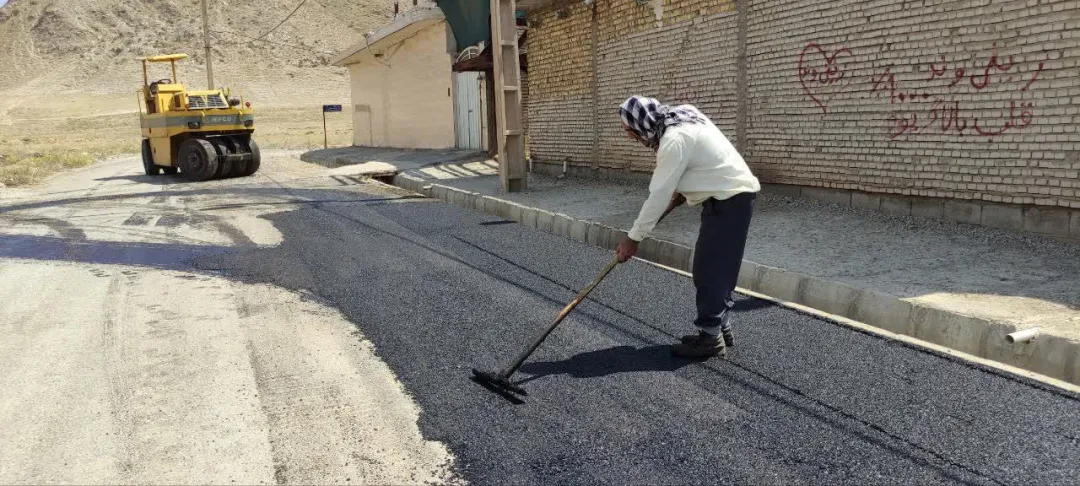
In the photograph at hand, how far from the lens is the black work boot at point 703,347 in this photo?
4.47 meters

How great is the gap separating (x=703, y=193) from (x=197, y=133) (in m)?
16.7

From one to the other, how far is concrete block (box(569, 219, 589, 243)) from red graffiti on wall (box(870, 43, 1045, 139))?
3.25 metres

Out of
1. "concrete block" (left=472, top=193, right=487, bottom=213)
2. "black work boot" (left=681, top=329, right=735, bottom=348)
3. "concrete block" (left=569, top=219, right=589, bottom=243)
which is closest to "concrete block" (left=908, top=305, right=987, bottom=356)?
"black work boot" (left=681, top=329, right=735, bottom=348)

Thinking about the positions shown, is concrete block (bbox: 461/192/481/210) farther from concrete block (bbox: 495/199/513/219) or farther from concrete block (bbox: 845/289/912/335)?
concrete block (bbox: 845/289/912/335)

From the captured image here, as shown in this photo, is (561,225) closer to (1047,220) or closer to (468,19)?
(1047,220)

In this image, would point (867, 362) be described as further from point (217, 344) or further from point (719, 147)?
point (217, 344)

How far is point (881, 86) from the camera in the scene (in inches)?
300

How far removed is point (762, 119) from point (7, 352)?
24.6 feet

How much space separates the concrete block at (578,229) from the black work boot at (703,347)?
179 inches

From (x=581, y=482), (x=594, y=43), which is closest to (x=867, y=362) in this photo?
(x=581, y=482)

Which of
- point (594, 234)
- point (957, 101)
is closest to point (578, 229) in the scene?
point (594, 234)

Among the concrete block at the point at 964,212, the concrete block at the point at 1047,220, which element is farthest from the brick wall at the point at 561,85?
the concrete block at the point at 1047,220

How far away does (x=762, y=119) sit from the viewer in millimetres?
9211

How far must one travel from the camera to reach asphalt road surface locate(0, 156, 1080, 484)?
3.25 m
